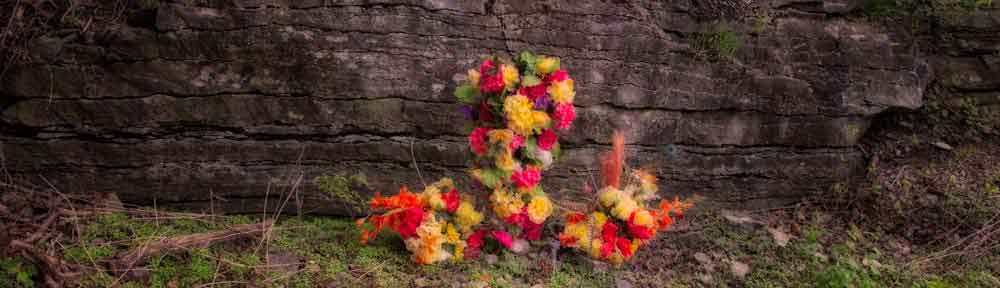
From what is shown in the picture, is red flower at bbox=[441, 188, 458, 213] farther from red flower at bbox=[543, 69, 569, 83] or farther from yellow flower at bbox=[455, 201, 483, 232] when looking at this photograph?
red flower at bbox=[543, 69, 569, 83]

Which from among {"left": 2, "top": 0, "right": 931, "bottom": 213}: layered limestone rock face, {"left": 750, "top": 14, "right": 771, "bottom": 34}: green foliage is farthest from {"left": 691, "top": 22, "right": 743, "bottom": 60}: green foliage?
{"left": 750, "top": 14, "right": 771, "bottom": 34}: green foliage

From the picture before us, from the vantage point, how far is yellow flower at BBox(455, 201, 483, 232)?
3.52 m

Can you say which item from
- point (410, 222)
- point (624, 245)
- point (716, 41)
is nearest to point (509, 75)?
point (410, 222)

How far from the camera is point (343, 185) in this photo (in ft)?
13.1

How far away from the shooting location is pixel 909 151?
4.79 meters

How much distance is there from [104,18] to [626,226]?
3.20 meters

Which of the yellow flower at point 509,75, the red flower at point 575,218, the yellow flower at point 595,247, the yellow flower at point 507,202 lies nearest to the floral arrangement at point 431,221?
the yellow flower at point 507,202

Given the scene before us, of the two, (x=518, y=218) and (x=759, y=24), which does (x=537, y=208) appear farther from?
(x=759, y=24)

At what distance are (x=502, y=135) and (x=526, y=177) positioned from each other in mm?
286

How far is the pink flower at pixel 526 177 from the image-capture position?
3.41 meters

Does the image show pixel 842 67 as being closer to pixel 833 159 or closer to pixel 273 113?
pixel 833 159

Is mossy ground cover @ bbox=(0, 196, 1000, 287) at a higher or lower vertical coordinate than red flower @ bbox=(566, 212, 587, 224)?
lower

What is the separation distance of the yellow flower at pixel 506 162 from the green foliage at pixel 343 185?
101 cm

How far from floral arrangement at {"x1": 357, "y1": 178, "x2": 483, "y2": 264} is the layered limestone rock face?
60cm
